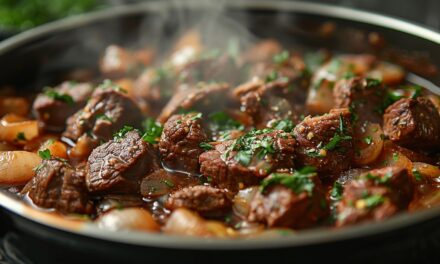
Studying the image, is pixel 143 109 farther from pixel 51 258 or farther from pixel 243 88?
pixel 51 258

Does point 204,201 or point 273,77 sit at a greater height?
point 273,77

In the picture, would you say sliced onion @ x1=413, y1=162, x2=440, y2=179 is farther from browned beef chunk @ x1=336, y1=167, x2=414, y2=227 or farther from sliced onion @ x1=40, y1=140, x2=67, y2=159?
sliced onion @ x1=40, y1=140, x2=67, y2=159

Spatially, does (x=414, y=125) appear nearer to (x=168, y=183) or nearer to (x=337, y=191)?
(x=337, y=191)

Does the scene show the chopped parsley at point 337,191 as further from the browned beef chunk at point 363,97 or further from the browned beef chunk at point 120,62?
the browned beef chunk at point 120,62

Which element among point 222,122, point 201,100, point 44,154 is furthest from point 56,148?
point 222,122

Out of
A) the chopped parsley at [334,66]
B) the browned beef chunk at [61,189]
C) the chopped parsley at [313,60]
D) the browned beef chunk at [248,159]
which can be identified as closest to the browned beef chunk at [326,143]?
the browned beef chunk at [248,159]

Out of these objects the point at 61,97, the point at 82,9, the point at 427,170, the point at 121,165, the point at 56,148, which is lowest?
the point at 427,170

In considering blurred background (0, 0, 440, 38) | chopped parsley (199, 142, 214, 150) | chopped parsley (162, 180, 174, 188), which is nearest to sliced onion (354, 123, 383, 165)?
chopped parsley (199, 142, 214, 150)
